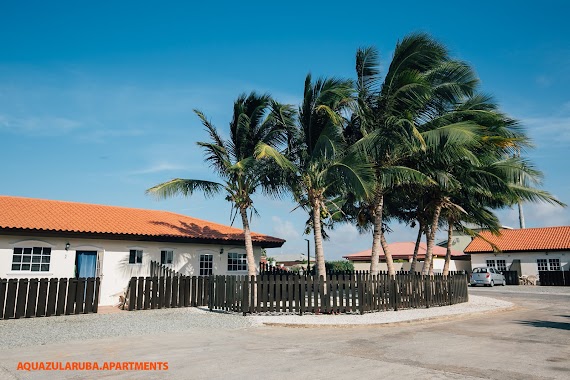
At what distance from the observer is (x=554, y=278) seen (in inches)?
1332

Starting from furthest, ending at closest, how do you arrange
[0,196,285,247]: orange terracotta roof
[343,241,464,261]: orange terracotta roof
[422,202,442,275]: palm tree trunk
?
1. [343,241,464,261]: orange terracotta roof
2. [422,202,442,275]: palm tree trunk
3. [0,196,285,247]: orange terracotta roof

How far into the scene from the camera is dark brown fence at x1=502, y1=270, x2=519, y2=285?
3659 cm

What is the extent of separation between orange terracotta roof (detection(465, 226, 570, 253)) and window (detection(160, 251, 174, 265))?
92.7 ft

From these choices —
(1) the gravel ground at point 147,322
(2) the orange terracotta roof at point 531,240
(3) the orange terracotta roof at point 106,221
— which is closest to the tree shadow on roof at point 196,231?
(3) the orange terracotta roof at point 106,221

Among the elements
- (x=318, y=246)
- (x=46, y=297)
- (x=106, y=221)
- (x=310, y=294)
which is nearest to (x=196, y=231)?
(x=106, y=221)

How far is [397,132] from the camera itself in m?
15.9

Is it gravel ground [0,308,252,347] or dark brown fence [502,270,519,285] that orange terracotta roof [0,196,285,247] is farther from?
dark brown fence [502,270,519,285]

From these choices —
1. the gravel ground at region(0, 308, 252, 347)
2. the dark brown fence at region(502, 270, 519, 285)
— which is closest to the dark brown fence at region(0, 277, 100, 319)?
the gravel ground at region(0, 308, 252, 347)

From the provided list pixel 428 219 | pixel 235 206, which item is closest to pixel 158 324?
pixel 235 206

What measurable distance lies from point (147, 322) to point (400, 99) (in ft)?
39.3

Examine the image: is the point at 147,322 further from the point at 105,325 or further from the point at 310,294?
the point at 310,294

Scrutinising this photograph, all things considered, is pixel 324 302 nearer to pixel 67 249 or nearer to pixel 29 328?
pixel 29 328

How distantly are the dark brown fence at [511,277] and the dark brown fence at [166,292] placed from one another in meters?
30.1

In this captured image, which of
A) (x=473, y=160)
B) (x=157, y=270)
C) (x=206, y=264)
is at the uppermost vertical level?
(x=473, y=160)
